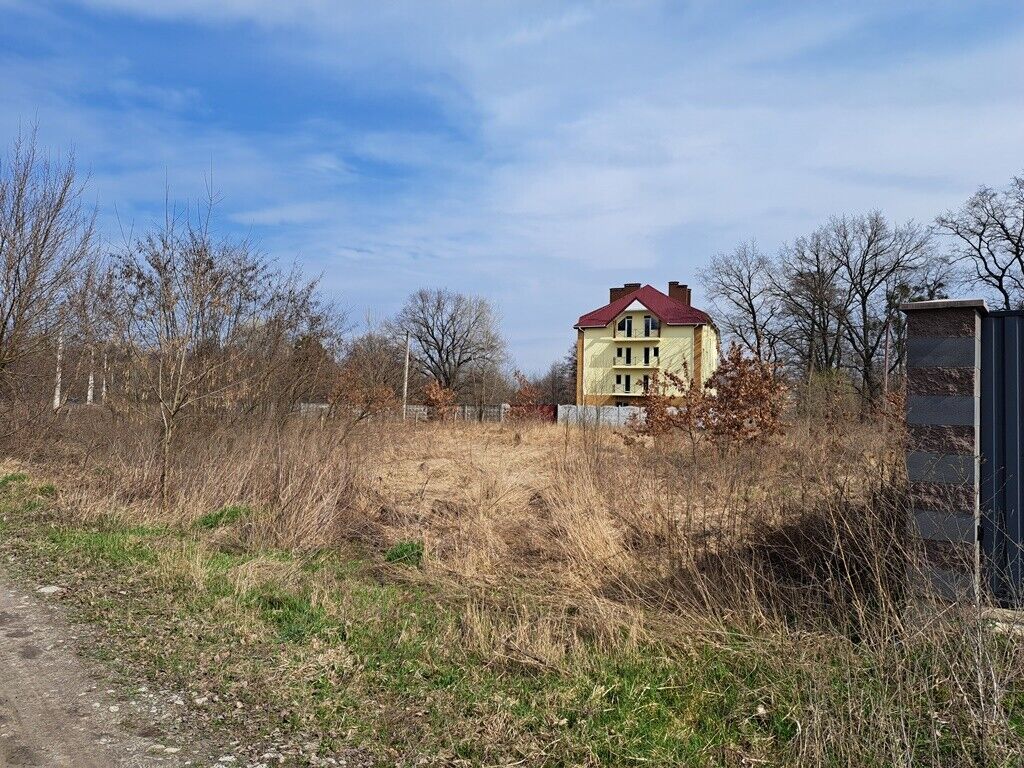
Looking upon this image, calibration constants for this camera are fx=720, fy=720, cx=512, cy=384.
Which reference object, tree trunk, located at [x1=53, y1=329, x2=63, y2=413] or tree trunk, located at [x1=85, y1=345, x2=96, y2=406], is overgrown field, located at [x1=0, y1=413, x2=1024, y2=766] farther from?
tree trunk, located at [x1=53, y1=329, x2=63, y2=413]

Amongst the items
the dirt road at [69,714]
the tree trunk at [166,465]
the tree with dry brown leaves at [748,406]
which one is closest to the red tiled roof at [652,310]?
the tree with dry brown leaves at [748,406]

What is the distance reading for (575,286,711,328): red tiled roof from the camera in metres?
56.6

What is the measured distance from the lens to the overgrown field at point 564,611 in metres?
3.51

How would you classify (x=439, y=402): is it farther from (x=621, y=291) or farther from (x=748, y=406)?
(x=621, y=291)

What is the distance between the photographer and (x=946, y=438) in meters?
4.32

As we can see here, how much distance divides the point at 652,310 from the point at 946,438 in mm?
53971

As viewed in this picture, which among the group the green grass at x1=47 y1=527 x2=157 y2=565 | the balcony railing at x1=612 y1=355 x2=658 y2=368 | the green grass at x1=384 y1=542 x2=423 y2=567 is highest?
the balcony railing at x1=612 y1=355 x2=658 y2=368

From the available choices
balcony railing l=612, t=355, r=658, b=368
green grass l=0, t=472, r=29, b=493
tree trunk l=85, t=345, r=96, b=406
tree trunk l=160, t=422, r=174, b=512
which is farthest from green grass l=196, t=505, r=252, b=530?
balcony railing l=612, t=355, r=658, b=368

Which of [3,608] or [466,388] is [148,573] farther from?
[466,388]

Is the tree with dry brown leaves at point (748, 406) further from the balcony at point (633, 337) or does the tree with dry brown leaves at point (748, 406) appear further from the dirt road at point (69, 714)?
the balcony at point (633, 337)

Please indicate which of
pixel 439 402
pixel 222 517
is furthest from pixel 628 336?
pixel 222 517

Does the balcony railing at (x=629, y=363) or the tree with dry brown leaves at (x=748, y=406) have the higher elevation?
the balcony railing at (x=629, y=363)

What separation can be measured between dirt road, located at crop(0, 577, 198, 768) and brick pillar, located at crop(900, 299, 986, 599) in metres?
4.08

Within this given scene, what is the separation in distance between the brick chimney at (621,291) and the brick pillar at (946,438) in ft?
191
